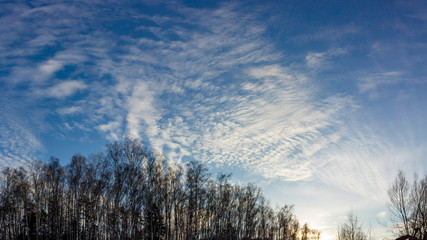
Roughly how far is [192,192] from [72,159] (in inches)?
808

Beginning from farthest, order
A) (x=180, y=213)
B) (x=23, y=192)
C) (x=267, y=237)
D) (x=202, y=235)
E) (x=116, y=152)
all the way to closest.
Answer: (x=267, y=237) < (x=202, y=235) < (x=180, y=213) < (x=23, y=192) < (x=116, y=152)

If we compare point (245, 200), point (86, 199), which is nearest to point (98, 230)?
point (86, 199)

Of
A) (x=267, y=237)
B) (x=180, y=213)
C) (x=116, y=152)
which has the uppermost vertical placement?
(x=116, y=152)

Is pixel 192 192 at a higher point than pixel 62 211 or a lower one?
higher

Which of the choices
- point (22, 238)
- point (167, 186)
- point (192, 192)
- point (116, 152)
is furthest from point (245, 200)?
point (22, 238)

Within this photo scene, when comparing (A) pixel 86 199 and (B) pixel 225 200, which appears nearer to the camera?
(A) pixel 86 199

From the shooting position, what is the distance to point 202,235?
57031 millimetres

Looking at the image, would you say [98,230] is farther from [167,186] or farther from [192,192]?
[192,192]

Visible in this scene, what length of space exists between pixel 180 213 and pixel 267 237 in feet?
145

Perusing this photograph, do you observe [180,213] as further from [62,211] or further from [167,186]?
[62,211]

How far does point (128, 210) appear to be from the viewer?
40969 mm

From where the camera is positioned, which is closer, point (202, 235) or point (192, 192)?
point (192, 192)

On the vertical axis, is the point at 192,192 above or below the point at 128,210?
above

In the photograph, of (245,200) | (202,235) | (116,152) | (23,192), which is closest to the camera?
(116,152)
